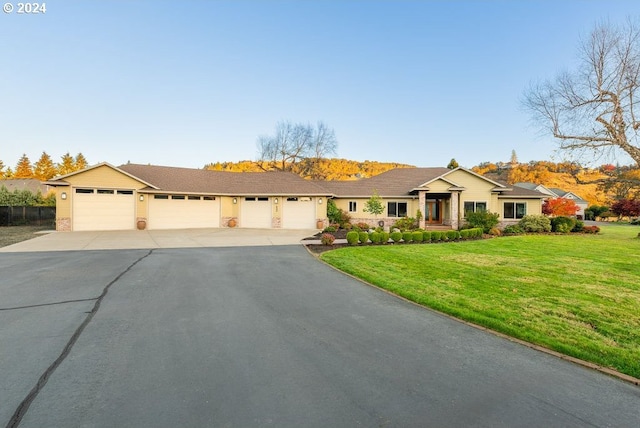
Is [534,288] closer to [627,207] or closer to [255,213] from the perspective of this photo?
[255,213]

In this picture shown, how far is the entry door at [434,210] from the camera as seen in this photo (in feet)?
84.9

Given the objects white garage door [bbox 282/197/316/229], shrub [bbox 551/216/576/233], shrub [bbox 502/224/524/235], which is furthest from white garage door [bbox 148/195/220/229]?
shrub [bbox 551/216/576/233]

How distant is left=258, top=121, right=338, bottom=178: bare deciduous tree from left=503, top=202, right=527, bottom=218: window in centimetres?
2787

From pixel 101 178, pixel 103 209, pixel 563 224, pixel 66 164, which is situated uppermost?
pixel 66 164

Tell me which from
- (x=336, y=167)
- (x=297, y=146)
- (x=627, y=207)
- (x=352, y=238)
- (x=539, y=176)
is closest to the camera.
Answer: (x=352, y=238)

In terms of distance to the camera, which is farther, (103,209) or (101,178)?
(103,209)

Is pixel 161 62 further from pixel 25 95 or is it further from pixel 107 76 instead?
pixel 25 95

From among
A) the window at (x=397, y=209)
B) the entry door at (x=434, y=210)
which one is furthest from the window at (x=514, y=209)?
the window at (x=397, y=209)

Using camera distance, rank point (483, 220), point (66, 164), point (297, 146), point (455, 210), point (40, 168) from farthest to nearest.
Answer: point (66, 164)
point (40, 168)
point (297, 146)
point (455, 210)
point (483, 220)

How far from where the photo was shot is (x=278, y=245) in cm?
1450

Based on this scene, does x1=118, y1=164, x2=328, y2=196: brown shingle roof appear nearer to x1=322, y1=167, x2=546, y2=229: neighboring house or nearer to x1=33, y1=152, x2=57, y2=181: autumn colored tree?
x1=322, y1=167, x2=546, y2=229: neighboring house

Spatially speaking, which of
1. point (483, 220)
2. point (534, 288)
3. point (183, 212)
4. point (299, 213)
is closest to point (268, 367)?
point (534, 288)

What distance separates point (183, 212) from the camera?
2216cm

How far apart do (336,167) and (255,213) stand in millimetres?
33603
